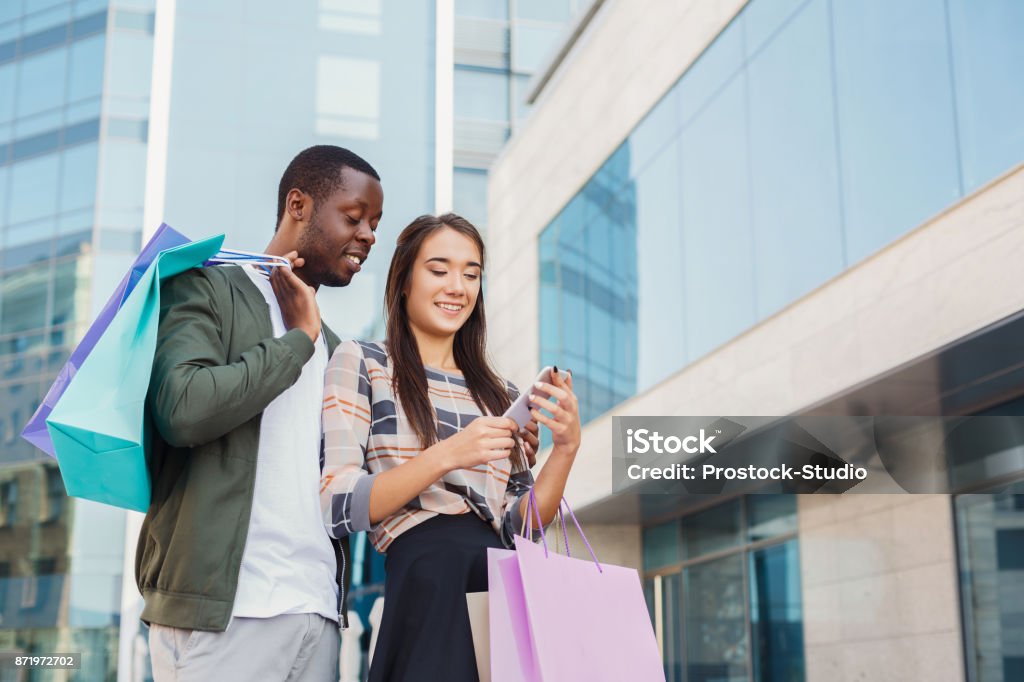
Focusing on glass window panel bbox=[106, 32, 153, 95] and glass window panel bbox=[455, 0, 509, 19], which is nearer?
glass window panel bbox=[106, 32, 153, 95]

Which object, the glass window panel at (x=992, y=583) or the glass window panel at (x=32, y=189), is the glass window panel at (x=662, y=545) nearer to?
the glass window panel at (x=992, y=583)

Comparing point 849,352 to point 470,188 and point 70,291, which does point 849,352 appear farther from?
point 470,188

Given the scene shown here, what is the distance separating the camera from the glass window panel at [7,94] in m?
10.00

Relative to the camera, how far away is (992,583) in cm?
1027

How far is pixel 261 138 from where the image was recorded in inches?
203

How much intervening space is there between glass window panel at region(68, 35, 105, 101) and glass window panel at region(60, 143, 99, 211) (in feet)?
1.42

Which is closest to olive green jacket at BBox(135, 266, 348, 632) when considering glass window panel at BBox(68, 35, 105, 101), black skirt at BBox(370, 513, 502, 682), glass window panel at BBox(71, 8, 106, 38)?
black skirt at BBox(370, 513, 502, 682)

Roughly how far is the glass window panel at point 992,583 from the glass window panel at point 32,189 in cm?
809

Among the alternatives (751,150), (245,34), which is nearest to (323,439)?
(245,34)

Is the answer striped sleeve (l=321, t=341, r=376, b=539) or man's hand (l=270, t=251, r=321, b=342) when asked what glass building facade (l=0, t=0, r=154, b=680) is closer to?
man's hand (l=270, t=251, r=321, b=342)

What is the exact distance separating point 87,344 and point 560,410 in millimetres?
866

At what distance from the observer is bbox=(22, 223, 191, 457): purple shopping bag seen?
2.19 m

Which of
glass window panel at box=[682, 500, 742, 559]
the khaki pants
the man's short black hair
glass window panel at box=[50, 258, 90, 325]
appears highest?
glass window panel at box=[50, 258, 90, 325]

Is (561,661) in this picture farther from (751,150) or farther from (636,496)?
(636,496)
